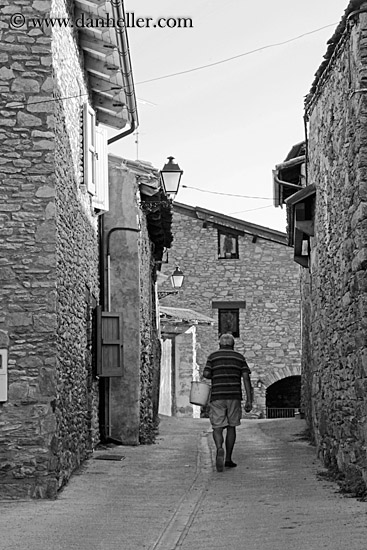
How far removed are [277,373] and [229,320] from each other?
7.47ft

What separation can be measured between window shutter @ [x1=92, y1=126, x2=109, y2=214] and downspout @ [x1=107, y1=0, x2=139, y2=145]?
60 cm

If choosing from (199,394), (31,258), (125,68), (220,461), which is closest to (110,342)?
(199,394)

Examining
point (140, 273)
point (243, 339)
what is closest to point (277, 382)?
point (243, 339)

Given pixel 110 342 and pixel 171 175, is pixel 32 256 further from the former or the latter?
pixel 171 175

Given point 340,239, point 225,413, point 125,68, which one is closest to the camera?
point 340,239

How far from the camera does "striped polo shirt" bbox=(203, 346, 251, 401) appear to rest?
488 inches

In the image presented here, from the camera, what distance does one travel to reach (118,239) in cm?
1666

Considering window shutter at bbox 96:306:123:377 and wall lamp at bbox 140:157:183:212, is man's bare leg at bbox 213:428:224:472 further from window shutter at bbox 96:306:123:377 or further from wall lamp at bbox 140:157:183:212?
wall lamp at bbox 140:157:183:212

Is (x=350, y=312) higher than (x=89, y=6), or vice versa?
(x=89, y=6)

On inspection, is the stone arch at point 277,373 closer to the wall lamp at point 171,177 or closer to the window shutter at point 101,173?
the wall lamp at point 171,177

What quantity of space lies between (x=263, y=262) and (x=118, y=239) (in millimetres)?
17222

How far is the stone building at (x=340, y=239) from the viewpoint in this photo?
925 centimetres

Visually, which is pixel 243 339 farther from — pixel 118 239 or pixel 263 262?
pixel 118 239

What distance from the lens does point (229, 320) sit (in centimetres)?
3347
